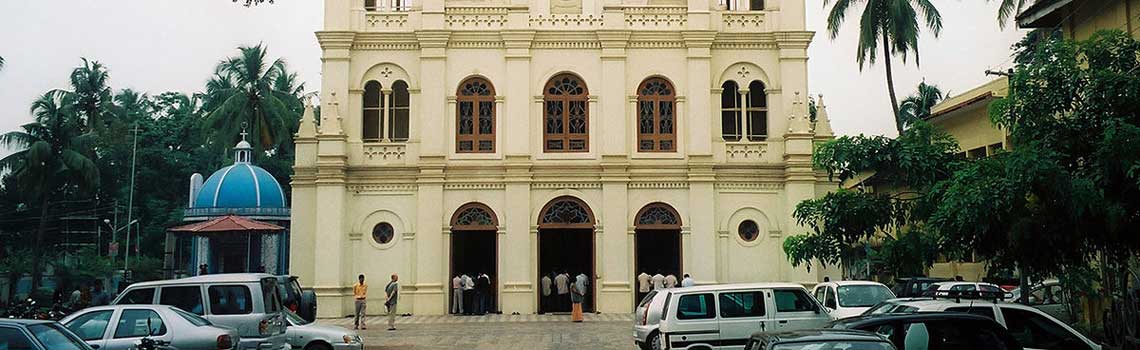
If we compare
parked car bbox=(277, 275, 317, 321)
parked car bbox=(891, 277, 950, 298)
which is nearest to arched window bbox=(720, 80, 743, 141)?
parked car bbox=(891, 277, 950, 298)

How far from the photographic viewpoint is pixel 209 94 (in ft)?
195

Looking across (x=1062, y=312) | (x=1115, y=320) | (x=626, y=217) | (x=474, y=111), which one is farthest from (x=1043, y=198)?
(x=474, y=111)

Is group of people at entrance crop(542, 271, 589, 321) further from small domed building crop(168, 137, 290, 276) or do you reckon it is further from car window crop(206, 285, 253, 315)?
car window crop(206, 285, 253, 315)

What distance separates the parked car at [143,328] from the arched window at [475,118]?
1707 cm

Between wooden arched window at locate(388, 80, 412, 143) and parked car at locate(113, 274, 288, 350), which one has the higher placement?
wooden arched window at locate(388, 80, 412, 143)

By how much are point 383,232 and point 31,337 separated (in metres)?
20.4

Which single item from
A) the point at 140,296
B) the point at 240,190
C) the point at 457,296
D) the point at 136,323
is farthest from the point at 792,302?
the point at 240,190

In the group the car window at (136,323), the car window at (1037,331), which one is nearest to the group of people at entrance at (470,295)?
the car window at (136,323)

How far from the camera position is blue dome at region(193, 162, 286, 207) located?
40.2 m

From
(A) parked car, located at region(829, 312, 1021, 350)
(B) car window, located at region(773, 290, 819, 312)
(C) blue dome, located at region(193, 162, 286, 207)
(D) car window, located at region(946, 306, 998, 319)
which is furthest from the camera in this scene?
(C) blue dome, located at region(193, 162, 286, 207)

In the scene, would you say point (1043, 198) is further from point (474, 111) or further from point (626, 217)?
point (474, 111)

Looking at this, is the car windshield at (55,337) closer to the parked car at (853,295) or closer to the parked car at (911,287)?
the parked car at (853,295)

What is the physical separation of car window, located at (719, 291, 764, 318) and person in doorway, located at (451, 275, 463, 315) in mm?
14690

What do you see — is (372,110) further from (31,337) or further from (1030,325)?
(1030,325)
